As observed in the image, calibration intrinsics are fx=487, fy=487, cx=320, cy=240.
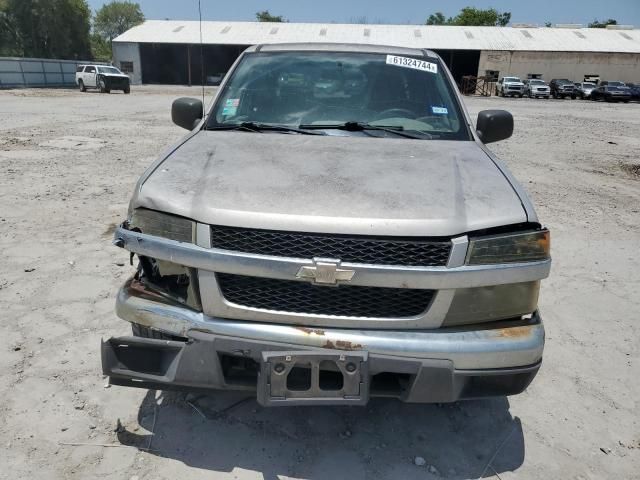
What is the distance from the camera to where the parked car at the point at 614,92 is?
34.3m

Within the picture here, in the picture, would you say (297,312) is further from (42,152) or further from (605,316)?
(42,152)

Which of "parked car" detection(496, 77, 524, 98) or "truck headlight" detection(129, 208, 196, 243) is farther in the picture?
"parked car" detection(496, 77, 524, 98)

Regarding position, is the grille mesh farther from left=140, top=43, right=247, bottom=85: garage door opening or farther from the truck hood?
left=140, top=43, right=247, bottom=85: garage door opening

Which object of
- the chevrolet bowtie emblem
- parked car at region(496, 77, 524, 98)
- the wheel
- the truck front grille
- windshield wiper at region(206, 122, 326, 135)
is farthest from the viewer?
parked car at region(496, 77, 524, 98)

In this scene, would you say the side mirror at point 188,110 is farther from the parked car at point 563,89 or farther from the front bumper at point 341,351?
the parked car at point 563,89

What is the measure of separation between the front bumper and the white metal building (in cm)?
4399

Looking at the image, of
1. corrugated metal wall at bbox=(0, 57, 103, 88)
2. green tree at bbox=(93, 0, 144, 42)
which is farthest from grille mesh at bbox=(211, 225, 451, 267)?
green tree at bbox=(93, 0, 144, 42)

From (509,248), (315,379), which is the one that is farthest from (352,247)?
(509,248)

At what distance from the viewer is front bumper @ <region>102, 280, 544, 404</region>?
200 cm

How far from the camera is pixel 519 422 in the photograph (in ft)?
8.53

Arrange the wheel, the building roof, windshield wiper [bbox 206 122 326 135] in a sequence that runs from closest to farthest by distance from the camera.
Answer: the wheel → windshield wiper [bbox 206 122 326 135] → the building roof

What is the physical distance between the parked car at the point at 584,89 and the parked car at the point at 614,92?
94 centimetres

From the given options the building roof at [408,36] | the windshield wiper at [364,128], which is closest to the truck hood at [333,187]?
the windshield wiper at [364,128]

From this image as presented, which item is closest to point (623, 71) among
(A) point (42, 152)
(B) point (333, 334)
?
(A) point (42, 152)
